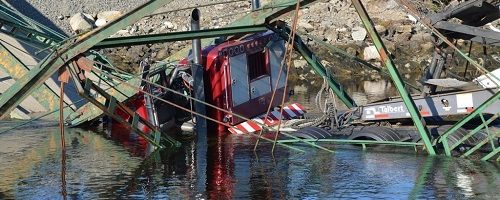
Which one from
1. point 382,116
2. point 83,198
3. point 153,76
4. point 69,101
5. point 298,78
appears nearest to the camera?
point 83,198

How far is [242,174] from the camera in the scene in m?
19.4

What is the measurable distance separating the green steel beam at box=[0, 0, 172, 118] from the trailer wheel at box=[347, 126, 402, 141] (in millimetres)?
6439

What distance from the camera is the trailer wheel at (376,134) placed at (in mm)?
21750

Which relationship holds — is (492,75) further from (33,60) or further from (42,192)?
(33,60)

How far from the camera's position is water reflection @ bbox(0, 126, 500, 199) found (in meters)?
17.4

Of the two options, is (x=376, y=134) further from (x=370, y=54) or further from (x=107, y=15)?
(x=107, y=15)

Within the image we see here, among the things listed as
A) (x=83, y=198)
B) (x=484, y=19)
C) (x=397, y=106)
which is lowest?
(x=83, y=198)

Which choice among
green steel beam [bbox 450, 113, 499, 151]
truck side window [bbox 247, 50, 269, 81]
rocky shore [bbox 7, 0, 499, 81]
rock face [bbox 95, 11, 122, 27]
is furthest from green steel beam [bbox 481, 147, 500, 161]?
rock face [bbox 95, 11, 122, 27]

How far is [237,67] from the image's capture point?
25.2 metres

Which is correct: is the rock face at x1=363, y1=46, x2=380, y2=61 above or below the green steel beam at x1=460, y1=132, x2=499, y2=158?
above

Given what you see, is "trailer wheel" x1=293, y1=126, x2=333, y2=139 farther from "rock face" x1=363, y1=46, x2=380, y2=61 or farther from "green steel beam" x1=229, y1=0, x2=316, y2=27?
"rock face" x1=363, y1=46, x2=380, y2=61

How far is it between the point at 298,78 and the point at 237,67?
18317 mm

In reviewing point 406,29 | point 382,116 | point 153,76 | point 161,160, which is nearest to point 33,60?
point 153,76

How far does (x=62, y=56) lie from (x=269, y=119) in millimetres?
8647
